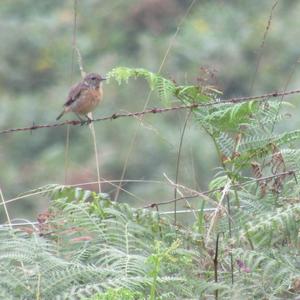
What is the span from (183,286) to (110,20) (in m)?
15.6

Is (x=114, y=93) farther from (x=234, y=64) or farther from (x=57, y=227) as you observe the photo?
(x=57, y=227)

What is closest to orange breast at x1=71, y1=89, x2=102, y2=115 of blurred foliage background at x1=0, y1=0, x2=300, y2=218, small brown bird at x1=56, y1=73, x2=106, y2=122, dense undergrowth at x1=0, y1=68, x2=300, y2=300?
small brown bird at x1=56, y1=73, x2=106, y2=122

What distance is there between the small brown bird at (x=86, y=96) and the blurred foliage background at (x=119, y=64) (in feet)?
13.1

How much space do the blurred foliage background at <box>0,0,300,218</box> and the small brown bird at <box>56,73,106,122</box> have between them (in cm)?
399

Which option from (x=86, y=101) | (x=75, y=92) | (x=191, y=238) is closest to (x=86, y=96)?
(x=86, y=101)

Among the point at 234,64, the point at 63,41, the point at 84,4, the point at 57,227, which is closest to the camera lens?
the point at 57,227

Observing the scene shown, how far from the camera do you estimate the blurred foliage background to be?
529 inches

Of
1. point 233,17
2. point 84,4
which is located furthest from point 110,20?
point 233,17

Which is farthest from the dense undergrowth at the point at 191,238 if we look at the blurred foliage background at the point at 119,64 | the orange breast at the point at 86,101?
the blurred foliage background at the point at 119,64

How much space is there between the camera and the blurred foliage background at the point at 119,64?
13445mm

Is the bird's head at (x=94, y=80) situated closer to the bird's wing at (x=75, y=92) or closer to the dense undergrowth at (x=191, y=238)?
the bird's wing at (x=75, y=92)

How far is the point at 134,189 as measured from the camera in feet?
40.6

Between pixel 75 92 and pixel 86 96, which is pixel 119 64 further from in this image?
pixel 86 96

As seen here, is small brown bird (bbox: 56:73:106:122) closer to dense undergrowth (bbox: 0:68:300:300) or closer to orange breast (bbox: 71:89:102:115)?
orange breast (bbox: 71:89:102:115)
